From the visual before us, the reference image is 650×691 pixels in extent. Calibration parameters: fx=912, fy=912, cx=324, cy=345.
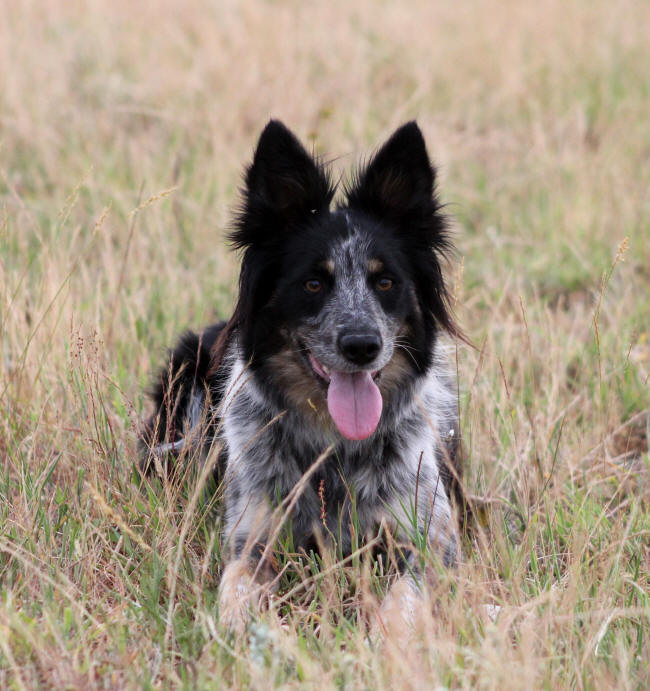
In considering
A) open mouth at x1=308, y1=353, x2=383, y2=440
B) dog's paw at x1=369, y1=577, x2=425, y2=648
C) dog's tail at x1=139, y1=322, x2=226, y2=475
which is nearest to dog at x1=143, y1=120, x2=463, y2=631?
open mouth at x1=308, y1=353, x2=383, y2=440

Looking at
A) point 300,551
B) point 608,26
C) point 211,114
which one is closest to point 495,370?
point 300,551

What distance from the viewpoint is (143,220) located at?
6.28 meters

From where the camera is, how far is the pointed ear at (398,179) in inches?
145

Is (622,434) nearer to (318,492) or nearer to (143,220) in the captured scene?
(318,492)

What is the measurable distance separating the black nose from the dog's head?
2.8 inches

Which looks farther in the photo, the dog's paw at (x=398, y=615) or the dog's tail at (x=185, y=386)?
the dog's tail at (x=185, y=386)

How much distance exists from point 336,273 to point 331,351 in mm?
350

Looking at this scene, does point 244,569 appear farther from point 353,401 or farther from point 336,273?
point 336,273

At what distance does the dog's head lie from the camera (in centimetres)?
351

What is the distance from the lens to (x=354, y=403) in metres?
3.48

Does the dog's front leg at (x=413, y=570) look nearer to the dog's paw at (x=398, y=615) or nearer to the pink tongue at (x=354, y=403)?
the dog's paw at (x=398, y=615)

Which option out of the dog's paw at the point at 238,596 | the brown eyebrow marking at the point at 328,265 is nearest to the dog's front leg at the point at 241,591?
the dog's paw at the point at 238,596

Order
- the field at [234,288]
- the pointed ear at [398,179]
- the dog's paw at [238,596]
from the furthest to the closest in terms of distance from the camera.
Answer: the pointed ear at [398,179], the dog's paw at [238,596], the field at [234,288]

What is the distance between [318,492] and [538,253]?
346 cm
